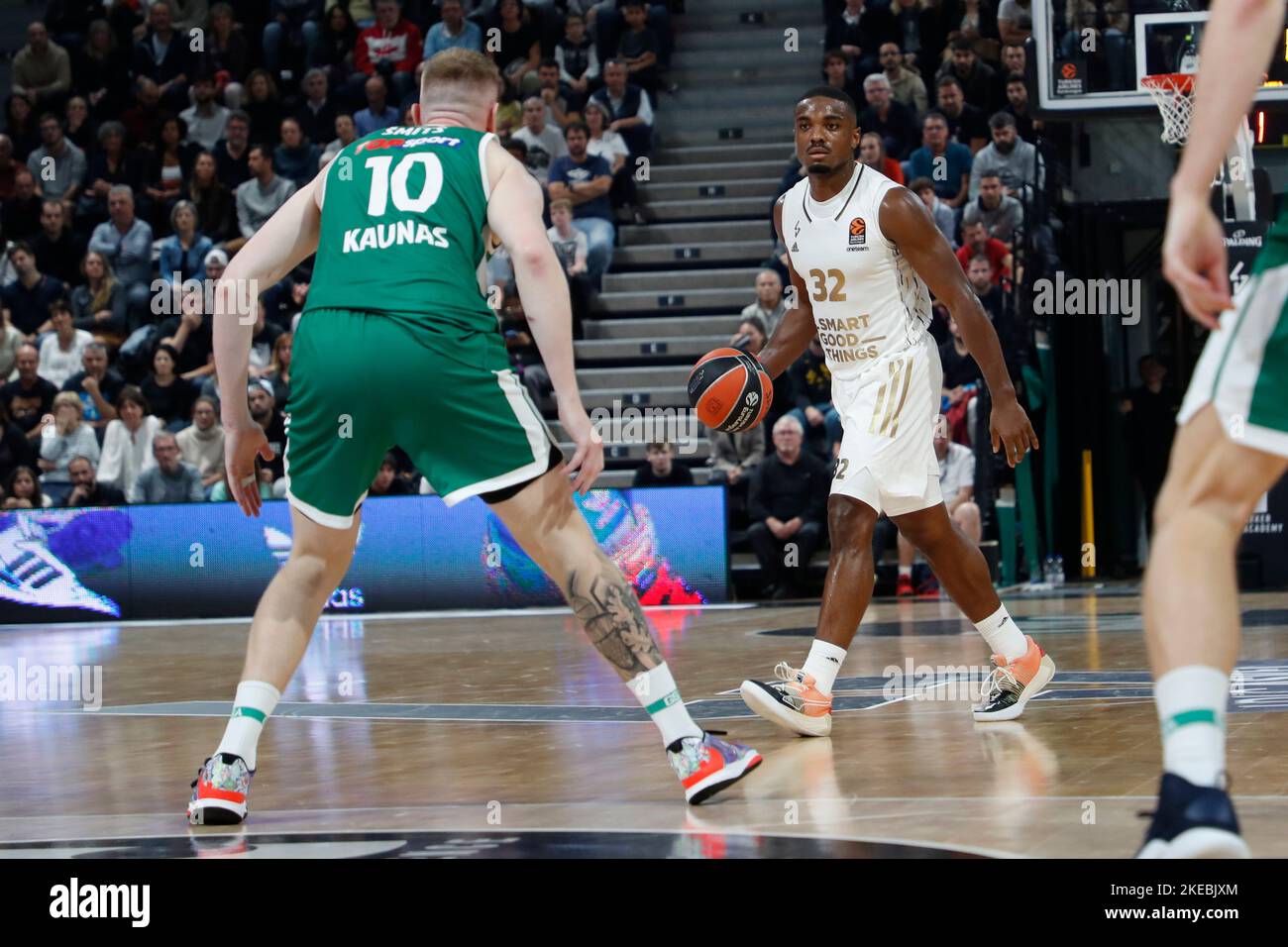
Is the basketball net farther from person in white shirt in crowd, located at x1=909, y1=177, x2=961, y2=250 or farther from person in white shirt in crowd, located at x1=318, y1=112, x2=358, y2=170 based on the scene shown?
person in white shirt in crowd, located at x1=318, y1=112, x2=358, y2=170

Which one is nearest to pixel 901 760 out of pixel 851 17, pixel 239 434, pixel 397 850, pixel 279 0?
pixel 397 850

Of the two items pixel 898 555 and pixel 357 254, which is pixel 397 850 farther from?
pixel 898 555

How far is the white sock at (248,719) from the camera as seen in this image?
4469 millimetres

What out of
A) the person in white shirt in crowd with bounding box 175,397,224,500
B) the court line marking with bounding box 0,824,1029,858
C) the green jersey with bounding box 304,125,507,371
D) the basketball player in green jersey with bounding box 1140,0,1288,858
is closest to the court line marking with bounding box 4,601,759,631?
the person in white shirt in crowd with bounding box 175,397,224,500

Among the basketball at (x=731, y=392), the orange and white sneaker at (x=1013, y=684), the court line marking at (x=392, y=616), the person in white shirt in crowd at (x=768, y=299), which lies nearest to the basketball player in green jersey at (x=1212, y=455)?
the orange and white sneaker at (x=1013, y=684)

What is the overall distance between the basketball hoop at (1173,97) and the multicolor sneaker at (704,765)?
866cm

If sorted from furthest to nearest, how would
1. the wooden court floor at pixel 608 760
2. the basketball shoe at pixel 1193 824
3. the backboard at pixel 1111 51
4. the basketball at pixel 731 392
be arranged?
the backboard at pixel 1111 51
the basketball at pixel 731 392
the wooden court floor at pixel 608 760
the basketball shoe at pixel 1193 824

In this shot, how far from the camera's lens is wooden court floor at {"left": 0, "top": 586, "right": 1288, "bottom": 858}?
3895 millimetres

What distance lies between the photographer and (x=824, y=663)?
5.75 meters

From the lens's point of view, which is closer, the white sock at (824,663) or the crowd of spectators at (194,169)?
the white sock at (824,663)

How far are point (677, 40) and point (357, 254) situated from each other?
15109 millimetres

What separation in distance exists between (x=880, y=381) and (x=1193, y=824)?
3317 mm

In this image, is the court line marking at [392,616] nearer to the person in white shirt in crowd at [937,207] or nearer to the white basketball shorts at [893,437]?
the person in white shirt in crowd at [937,207]

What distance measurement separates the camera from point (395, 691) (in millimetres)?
7727
